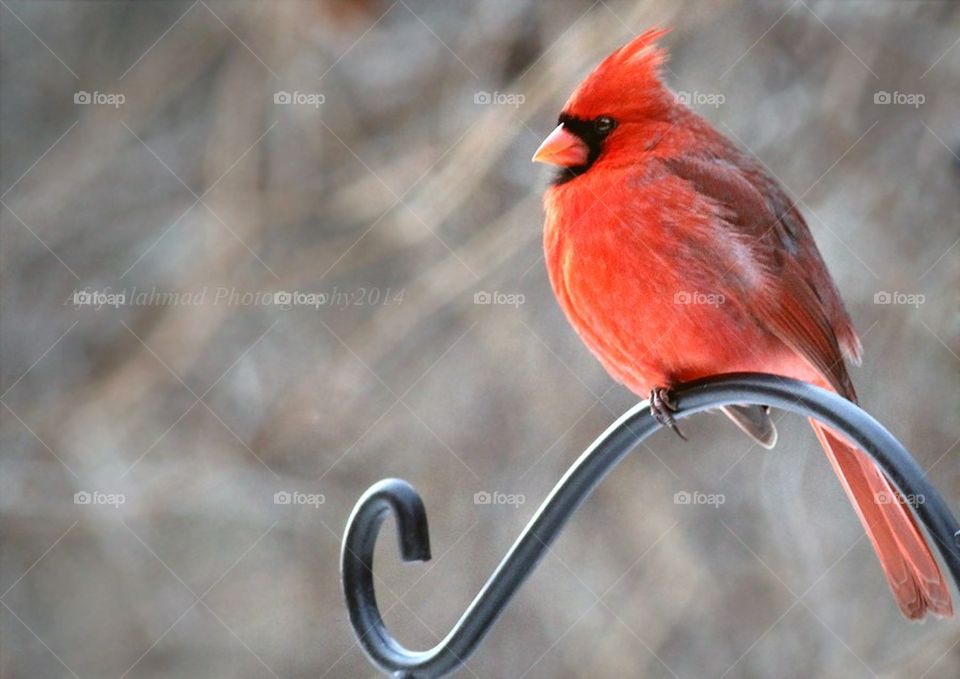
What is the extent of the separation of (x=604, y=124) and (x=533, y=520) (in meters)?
0.69

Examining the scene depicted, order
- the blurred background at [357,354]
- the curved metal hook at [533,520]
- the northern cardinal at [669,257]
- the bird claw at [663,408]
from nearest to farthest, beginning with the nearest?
1. the curved metal hook at [533,520]
2. the bird claw at [663,408]
3. the northern cardinal at [669,257]
4. the blurred background at [357,354]

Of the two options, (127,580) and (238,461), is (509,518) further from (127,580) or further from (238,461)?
(127,580)

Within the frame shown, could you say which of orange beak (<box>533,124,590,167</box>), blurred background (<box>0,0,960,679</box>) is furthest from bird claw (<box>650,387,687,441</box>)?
blurred background (<box>0,0,960,679</box>)

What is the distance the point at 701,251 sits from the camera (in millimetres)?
1661

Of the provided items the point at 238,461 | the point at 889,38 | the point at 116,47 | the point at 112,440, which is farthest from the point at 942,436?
the point at 116,47

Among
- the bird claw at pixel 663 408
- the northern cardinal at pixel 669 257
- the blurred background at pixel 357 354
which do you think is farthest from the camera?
the blurred background at pixel 357 354

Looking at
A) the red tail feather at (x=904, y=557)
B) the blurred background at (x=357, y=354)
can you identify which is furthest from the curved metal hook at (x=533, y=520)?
the blurred background at (x=357, y=354)

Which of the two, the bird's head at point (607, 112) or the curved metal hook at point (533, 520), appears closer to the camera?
the curved metal hook at point (533, 520)

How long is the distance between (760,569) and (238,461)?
124 cm

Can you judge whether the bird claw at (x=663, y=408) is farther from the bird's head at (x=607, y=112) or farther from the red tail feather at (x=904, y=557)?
the bird's head at (x=607, y=112)

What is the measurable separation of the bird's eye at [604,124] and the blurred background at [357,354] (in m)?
1.04

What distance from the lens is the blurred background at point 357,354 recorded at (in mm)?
2797

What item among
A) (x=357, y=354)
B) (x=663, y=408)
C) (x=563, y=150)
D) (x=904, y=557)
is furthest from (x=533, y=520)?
(x=357, y=354)

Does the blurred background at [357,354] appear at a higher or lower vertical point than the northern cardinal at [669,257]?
lower
